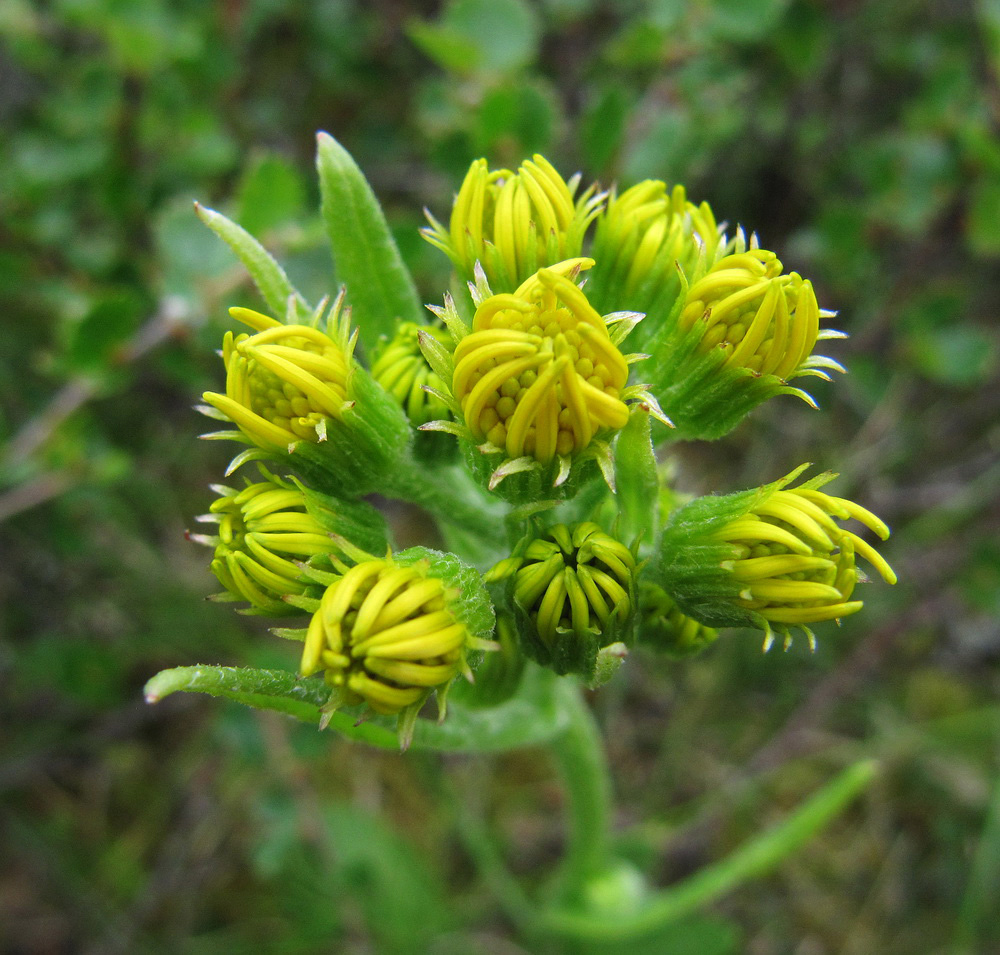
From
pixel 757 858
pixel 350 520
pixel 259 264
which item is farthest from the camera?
pixel 757 858

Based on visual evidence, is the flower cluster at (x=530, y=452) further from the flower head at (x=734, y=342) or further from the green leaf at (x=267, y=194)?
the green leaf at (x=267, y=194)

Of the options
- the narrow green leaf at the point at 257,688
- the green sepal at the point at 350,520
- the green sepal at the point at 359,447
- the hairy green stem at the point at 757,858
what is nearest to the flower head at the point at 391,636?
the narrow green leaf at the point at 257,688

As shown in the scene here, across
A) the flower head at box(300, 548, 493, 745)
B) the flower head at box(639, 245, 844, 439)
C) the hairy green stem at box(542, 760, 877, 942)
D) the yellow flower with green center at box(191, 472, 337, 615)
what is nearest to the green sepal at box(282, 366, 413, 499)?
the yellow flower with green center at box(191, 472, 337, 615)

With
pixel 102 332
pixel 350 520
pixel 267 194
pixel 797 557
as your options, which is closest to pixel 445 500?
pixel 350 520

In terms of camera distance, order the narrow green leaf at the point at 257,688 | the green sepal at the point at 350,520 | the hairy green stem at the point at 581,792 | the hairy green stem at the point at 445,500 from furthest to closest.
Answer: the hairy green stem at the point at 581,792 → the hairy green stem at the point at 445,500 → the green sepal at the point at 350,520 → the narrow green leaf at the point at 257,688

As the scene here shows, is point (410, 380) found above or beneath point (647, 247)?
beneath

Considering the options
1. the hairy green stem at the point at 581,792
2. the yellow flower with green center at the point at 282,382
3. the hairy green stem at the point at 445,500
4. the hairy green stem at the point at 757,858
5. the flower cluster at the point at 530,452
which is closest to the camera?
the flower cluster at the point at 530,452

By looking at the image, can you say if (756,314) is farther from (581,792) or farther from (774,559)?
(581,792)
